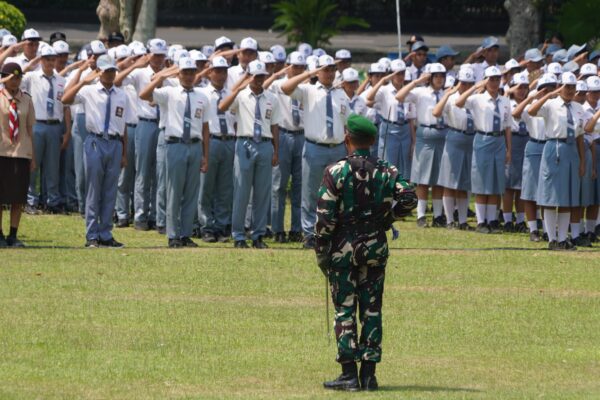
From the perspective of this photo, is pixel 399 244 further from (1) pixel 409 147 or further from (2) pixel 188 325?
(2) pixel 188 325

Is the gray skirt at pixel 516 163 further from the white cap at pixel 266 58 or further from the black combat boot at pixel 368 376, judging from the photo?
the black combat boot at pixel 368 376

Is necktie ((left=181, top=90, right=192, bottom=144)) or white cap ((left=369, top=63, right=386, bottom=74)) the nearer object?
necktie ((left=181, top=90, right=192, bottom=144))

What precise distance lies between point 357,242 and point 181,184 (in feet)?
26.5

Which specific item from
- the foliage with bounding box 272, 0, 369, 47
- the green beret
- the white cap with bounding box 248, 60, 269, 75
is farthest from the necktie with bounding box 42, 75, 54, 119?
the foliage with bounding box 272, 0, 369, 47

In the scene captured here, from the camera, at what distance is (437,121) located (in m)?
23.6

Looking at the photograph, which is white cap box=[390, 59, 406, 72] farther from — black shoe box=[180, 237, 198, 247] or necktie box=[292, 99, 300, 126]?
black shoe box=[180, 237, 198, 247]

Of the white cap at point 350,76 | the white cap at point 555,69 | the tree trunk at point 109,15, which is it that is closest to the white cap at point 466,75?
the white cap at point 555,69

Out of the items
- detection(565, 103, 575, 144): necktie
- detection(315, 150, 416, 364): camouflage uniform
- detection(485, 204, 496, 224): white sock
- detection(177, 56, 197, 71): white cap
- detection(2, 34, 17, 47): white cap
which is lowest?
detection(485, 204, 496, 224): white sock

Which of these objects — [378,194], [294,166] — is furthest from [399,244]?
[378,194]

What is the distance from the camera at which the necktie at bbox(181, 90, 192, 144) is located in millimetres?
19344

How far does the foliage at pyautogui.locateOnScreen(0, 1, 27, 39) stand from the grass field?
1131cm

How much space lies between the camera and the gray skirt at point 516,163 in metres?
23.3

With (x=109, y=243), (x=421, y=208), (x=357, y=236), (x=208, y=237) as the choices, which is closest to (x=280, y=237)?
(x=208, y=237)

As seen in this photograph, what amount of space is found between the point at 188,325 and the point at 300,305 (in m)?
1.65
